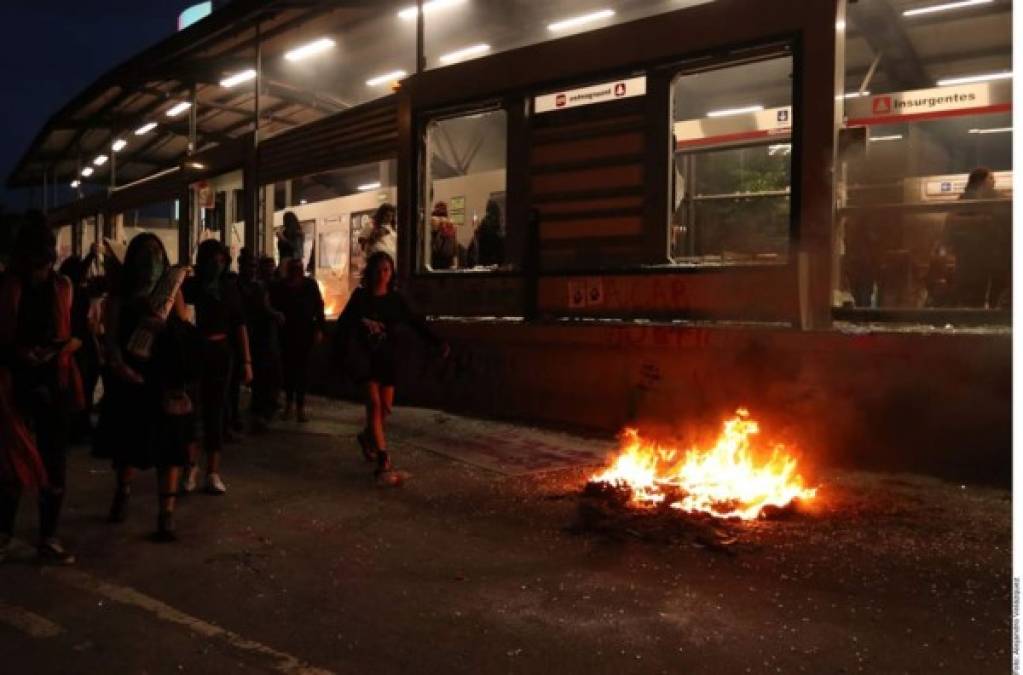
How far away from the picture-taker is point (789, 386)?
24.5 feet

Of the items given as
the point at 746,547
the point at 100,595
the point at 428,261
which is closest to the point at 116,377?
the point at 100,595

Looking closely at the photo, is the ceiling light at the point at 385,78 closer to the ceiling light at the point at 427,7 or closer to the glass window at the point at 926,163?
the ceiling light at the point at 427,7

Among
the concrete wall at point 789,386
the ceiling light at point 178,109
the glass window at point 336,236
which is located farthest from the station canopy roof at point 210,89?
the concrete wall at point 789,386

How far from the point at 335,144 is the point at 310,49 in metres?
1.70

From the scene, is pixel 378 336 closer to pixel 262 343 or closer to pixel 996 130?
pixel 262 343

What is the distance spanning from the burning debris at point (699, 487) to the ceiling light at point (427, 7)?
6723 mm

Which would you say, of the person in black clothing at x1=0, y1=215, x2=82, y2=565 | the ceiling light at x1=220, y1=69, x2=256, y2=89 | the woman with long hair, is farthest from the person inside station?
the ceiling light at x1=220, y1=69, x2=256, y2=89

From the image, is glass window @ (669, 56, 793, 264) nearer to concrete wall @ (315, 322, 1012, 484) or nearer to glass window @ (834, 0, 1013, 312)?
glass window @ (834, 0, 1013, 312)

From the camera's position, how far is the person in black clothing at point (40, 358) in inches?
198

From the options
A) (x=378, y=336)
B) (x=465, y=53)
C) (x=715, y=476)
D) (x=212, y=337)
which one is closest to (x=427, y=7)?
Result: (x=465, y=53)

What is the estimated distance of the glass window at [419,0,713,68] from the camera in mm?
10711

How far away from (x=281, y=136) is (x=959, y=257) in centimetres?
1058

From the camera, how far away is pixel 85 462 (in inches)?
314

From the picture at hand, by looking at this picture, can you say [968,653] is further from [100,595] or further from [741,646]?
[100,595]
